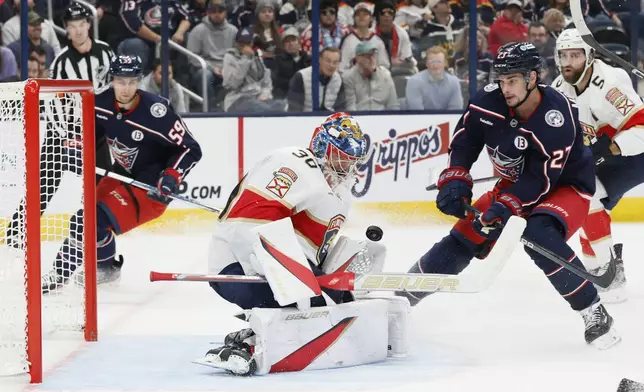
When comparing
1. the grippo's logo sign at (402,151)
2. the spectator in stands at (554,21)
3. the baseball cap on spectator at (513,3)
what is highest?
the baseball cap on spectator at (513,3)

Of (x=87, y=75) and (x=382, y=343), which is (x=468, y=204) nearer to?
(x=382, y=343)

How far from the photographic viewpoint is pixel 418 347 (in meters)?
4.01

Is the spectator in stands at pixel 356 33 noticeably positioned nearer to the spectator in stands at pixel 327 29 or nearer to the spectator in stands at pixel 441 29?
the spectator in stands at pixel 327 29

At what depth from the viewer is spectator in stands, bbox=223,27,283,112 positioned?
7.03 meters

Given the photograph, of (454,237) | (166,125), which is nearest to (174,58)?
(166,125)

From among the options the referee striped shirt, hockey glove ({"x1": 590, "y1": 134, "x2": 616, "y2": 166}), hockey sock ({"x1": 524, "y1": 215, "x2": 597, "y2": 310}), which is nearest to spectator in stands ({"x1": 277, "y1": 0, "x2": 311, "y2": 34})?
the referee striped shirt

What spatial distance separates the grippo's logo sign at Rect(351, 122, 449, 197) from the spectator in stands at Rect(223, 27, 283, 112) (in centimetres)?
63

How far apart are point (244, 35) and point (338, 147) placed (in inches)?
144

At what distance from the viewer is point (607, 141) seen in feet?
16.4

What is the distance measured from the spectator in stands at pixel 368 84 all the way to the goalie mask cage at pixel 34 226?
2.33 m

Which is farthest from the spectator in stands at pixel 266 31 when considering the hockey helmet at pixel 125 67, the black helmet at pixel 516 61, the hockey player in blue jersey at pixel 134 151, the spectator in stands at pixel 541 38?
the black helmet at pixel 516 61

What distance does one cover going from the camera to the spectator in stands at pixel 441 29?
7.16m

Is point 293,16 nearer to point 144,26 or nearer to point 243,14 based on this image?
point 243,14

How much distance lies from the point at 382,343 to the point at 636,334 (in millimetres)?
1056
